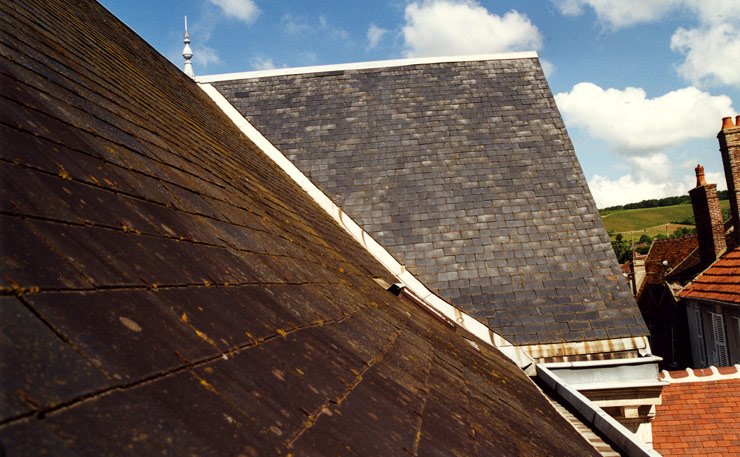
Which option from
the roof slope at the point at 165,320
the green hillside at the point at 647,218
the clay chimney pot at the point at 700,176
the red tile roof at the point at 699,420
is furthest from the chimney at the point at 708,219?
the green hillside at the point at 647,218

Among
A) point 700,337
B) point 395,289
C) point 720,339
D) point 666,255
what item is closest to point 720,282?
point 720,339

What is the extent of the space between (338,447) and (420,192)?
8430mm

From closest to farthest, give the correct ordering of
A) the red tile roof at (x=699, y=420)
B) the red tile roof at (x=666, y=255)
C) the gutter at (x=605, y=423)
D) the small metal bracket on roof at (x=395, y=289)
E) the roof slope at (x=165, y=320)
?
the roof slope at (x=165, y=320) < the gutter at (x=605, y=423) < the small metal bracket on roof at (x=395, y=289) < the red tile roof at (x=699, y=420) < the red tile roof at (x=666, y=255)

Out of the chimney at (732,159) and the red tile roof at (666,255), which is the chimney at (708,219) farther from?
the red tile roof at (666,255)

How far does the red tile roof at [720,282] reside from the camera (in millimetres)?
18062

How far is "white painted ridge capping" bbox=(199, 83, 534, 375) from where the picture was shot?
8.00 metres

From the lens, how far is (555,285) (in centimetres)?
872

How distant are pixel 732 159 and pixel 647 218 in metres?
83.1

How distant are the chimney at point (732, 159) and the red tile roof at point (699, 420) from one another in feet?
31.0

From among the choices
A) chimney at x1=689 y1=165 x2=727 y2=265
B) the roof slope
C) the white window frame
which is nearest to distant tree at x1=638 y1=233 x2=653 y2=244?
chimney at x1=689 y1=165 x2=727 y2=265

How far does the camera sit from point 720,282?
1923 cm

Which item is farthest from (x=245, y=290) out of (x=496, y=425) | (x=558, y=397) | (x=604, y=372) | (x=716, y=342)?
(x=716, y=342)

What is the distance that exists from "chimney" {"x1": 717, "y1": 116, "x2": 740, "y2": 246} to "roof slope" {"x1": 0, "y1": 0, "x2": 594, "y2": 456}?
63.2 feet

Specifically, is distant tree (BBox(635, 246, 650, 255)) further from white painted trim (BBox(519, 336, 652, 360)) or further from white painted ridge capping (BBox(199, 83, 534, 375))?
white painted ridge capping (BBox(199, 83, 534, 375))
